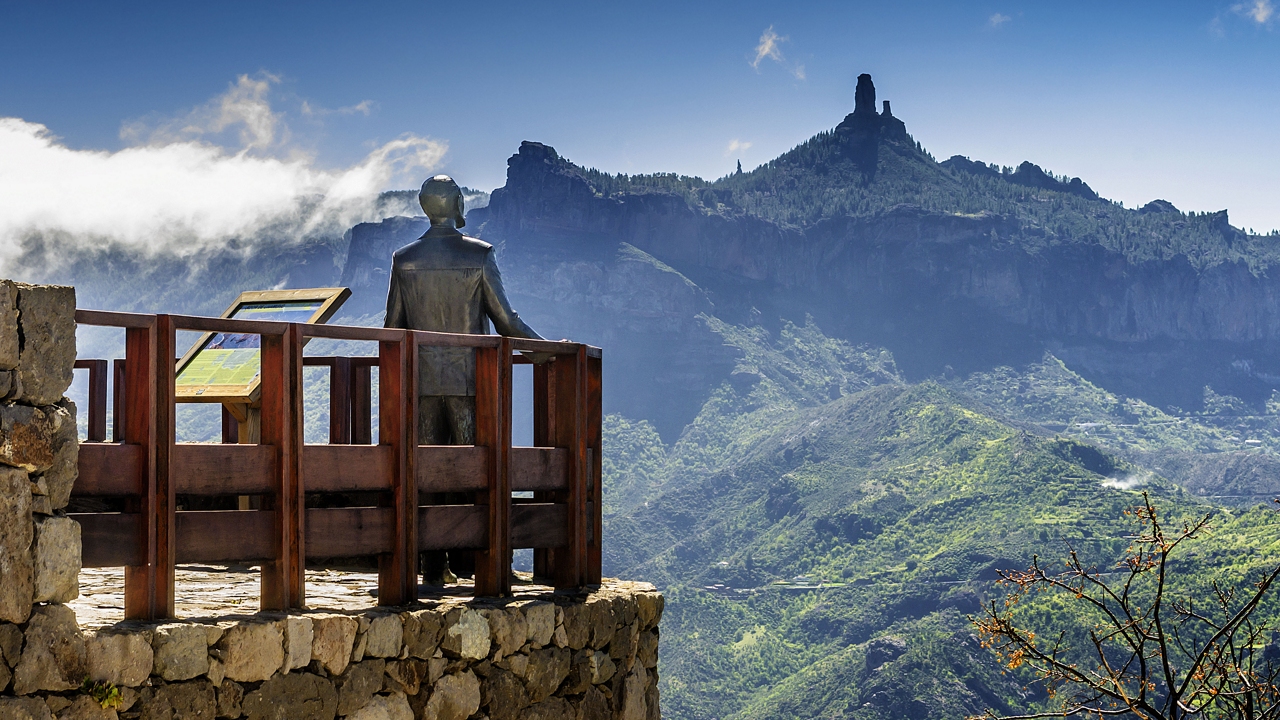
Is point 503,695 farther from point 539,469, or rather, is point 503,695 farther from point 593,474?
point 593,474

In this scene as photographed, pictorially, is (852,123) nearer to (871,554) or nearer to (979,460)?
(979,460)

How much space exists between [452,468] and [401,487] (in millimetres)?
351

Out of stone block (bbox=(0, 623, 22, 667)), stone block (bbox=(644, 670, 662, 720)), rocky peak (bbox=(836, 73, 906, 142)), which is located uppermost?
rocky peak (bbox=(836, 73, 906, 142))

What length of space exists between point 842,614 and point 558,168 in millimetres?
69598

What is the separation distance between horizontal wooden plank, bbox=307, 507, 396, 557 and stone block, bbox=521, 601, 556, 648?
73 cm

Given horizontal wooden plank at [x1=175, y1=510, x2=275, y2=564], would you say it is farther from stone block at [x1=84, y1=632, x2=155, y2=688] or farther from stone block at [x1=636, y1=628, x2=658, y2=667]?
stone block at [x1=636, y1=628, x2=658, y2=667]

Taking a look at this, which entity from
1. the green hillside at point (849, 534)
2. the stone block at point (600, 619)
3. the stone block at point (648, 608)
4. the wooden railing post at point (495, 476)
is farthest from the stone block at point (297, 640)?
the green hillside at point (849, 534)

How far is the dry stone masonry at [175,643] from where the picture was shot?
4281 millimetres

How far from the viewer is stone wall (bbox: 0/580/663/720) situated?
4340 millimetres

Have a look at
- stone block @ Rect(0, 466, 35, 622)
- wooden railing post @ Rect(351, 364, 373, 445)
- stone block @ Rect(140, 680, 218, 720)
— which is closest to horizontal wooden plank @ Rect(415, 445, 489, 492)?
stone block @ Rect(140, 680, 218, 720)

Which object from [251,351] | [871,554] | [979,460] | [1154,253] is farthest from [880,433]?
[251,351]

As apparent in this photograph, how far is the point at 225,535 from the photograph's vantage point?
5.00m

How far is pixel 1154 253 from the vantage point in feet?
510

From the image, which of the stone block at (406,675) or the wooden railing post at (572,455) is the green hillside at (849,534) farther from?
the stone block at (406,675)
